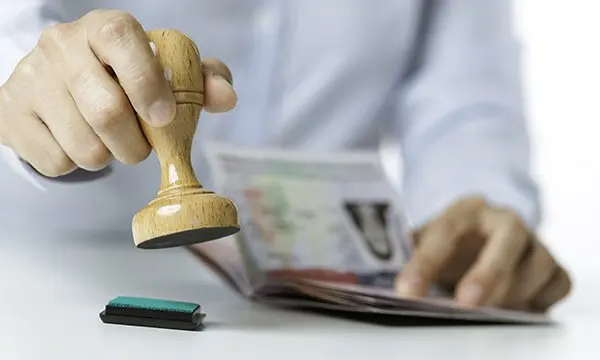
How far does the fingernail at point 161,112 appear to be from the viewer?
0.47 meters

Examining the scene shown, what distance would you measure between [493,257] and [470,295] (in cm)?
6

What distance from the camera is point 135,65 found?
467 mm

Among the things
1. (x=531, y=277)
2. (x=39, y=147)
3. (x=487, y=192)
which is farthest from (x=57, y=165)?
→ (x=487, y=192)

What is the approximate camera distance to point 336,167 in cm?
94

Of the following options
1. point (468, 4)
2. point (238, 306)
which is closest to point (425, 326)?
point (238, 306)

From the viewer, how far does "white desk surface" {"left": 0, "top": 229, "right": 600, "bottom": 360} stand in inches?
20.0

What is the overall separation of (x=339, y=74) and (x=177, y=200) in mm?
634

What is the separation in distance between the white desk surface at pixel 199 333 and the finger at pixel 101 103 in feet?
0.36

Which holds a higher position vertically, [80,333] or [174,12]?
[174,12]

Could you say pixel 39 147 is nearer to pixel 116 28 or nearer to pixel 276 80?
pixel 116 28

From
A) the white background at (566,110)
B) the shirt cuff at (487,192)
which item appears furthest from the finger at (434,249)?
the white background at (566,110)

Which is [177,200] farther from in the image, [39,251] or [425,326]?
[39,251]

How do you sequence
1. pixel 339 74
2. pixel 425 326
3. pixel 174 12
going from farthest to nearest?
pixel 339 74, pixel 174 12, pixel 425 326

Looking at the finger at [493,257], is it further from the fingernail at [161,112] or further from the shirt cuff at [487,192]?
the fingernail at [161,112]
